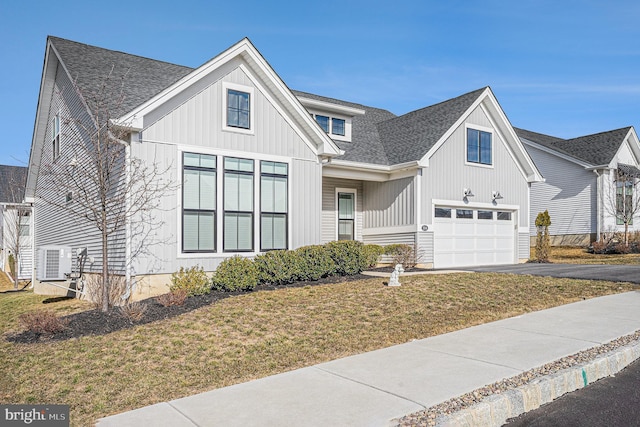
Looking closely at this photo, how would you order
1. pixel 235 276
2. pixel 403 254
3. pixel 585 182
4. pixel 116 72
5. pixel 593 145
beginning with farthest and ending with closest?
pixel 593 145
pixel 585 182
pixel 403 254
pixel 116 72
pixel 235 276

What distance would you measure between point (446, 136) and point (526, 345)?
11718 mm

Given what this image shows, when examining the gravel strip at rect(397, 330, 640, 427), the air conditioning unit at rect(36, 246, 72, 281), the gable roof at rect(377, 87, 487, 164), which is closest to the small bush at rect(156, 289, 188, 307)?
the air conditioning unit at rect(36, 246, 72, 281)

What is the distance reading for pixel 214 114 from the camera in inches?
498

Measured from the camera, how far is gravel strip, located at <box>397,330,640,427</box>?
14.5 ft

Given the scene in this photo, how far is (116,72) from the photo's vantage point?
13867mm

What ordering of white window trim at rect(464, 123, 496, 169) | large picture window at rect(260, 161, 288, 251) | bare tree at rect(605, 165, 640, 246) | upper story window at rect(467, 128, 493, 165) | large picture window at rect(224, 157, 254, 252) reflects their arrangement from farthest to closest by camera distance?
bare tree at rect(605, 165, 640, 246) < upper story window at rect(467, 128, 493, 165) < white window trim at rect(464, 123, 496, 169) < large picture window at rect(260, 161, 288, 251) < large picture window at rect(224, 157, 254, 252)

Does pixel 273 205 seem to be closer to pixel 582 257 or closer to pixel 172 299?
pixel 172 299

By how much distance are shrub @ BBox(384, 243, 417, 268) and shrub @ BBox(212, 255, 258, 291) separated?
6.41 m

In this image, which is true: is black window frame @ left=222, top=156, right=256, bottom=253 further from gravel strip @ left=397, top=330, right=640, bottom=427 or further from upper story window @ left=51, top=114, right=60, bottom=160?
gravel strip @ left=397, top=330, right=640, bottom=427

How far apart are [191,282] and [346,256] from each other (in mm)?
4336

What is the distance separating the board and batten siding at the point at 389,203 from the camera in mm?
17234

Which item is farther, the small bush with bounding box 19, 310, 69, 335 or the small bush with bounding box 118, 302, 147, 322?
the small bush with bounding box 118, 302, 147, 322

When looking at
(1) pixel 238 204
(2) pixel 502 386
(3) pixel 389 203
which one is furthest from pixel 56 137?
(2) pixel 502 386

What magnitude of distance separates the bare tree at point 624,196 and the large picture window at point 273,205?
20.3 metres
